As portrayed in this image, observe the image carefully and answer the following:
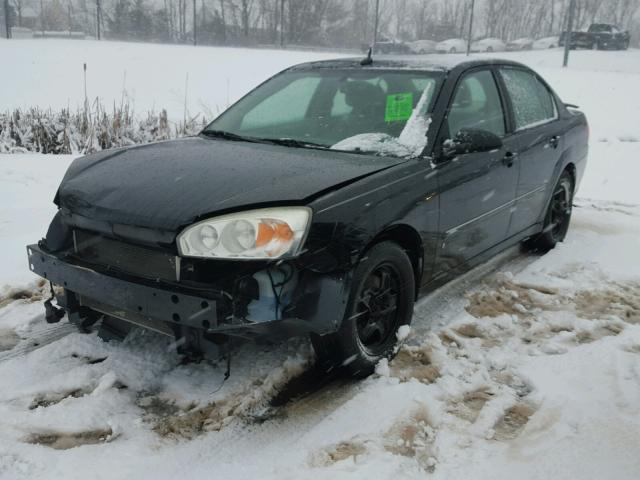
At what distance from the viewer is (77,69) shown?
64.0 feet

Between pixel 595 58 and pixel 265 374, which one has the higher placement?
pixel 595 58

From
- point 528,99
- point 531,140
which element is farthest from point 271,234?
point 528,99

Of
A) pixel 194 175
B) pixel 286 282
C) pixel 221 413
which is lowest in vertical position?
pixel 221 413

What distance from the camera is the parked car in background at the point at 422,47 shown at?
36787mm

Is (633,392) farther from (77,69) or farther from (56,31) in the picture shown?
(56,31)

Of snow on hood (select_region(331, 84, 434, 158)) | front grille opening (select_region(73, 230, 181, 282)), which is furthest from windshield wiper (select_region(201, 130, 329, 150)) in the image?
front grille opening (select_region(73, 230, 181, 282))

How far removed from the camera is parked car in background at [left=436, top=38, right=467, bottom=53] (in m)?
37.2

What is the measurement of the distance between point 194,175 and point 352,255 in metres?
0.84

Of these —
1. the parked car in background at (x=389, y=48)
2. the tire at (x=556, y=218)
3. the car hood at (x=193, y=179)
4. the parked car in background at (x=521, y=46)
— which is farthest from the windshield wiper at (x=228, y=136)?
the parked car in background at (x=521, y=46)

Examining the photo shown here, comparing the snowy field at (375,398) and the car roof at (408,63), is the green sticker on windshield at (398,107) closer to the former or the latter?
the car roof at (408,63)

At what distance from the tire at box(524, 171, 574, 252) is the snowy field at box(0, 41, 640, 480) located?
50cm

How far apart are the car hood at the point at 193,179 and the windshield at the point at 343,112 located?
191mm

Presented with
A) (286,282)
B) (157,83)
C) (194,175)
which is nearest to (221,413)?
(286,282)

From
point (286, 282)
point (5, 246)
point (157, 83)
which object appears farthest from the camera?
point (157, 83)
